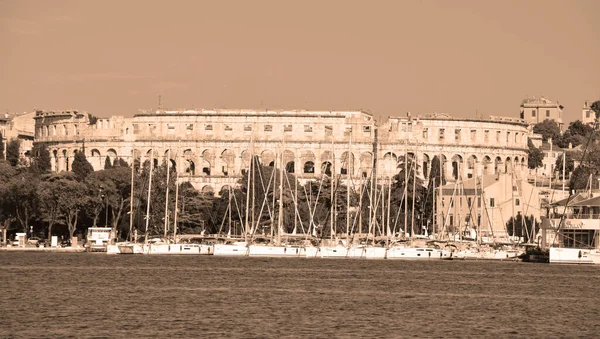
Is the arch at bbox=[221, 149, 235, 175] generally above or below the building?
above

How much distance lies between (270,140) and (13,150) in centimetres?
3436

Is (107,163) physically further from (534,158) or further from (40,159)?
(534,158)

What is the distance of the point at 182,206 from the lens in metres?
120

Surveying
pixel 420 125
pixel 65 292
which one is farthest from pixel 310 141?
pixel 65 292

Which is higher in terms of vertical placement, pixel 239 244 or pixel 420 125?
pixel 420 125

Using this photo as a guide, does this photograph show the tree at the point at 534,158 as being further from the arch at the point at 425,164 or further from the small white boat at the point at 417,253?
the small white boat at the point at 417,253

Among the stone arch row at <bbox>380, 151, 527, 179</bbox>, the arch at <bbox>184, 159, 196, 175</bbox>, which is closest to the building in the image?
the stone arch row at <bbox>380, 151, 527, 179</bbox>

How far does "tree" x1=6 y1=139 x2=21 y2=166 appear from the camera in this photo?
6842 inches

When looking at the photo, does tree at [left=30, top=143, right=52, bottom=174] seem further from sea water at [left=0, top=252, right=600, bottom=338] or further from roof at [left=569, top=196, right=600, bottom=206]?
roof at [left=569, top=196, right=600, bottom=206]

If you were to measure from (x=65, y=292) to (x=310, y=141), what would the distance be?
109m

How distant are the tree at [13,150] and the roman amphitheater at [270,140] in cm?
511

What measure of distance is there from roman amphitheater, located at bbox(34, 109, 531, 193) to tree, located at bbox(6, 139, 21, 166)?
16.7 feet

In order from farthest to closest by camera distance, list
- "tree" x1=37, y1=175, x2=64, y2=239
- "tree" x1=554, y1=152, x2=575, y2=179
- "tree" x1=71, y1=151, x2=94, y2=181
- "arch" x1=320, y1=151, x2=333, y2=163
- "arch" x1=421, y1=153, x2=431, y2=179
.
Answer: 1. "tree" x1=554, y1=152, x2=575, y2=179
2. "arch" x1=320, y1=151, x2=333, y2=163
3. "arch" x1=421, y1=153, x2=431, y2=179
4. "tree" x1=71, y1=151, x2=94, y2=181
5. "tree" x1=37, y1=175, x2=64, y2=239

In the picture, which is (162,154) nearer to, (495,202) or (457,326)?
(495,202)
